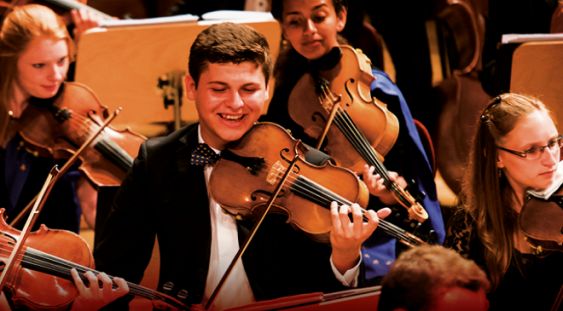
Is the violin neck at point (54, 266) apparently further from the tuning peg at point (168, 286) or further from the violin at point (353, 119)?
the violin at point (353, 119)

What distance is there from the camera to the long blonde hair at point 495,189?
1.53 m

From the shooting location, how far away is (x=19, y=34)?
6.34 ft

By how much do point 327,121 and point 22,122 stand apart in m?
1.15

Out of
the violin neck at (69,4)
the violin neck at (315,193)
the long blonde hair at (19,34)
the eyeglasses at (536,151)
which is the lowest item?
the violin neck at (315,193)

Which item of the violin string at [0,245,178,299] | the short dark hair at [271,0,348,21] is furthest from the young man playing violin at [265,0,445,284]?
the violin string at [0,245,178,299]

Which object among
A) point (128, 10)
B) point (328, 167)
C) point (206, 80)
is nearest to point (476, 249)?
point (328, 167)

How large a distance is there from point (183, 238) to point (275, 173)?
0.37 m

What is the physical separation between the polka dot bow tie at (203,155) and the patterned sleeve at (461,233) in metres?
0.78

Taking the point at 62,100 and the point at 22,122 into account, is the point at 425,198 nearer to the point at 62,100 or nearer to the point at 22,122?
the point at 62,100

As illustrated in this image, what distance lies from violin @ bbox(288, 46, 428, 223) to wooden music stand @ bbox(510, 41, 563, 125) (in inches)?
17.1

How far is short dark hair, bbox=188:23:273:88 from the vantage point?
156 cm

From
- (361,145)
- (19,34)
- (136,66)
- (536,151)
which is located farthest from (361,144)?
(19,34)

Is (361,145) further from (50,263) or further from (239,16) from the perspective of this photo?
(50,263)

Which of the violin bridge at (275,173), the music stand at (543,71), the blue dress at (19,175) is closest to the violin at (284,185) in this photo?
the violin bridge at (275,173)
